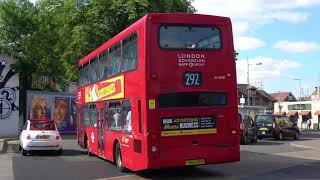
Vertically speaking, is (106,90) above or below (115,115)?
above

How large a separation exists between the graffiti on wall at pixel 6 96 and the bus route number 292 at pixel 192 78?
2319 centimetres

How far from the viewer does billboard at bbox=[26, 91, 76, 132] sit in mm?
37469

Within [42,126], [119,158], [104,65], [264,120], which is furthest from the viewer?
[264,120]

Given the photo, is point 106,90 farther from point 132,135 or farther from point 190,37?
point 190,37

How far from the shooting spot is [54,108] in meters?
39.6

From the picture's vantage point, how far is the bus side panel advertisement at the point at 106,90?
16.1 meters

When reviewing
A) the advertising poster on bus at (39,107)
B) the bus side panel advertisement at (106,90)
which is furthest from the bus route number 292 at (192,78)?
the advertising poster on bus at (39,107)

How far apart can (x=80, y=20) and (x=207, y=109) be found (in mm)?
29976

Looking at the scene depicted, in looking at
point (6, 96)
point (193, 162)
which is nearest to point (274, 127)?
point (6, 96)

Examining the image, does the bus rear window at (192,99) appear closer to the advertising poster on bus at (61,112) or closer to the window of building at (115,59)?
the window of building at (115,59)

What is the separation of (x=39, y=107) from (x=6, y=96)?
3636 millimetres

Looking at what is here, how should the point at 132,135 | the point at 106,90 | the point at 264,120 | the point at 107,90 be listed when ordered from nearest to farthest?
the point at 132,135, the point at 107,90, the point at 106,90, the point at 264,120

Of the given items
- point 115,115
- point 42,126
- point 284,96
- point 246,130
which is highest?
point 284,96

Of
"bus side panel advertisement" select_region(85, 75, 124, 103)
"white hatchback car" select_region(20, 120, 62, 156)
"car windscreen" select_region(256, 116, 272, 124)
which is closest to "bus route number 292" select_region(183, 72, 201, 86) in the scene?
"bus side panel advertisement" select_region(85, 75, 124, 103)
